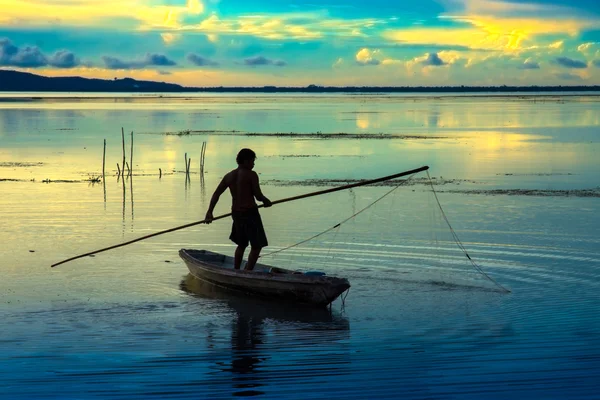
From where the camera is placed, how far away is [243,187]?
11117 millimetres

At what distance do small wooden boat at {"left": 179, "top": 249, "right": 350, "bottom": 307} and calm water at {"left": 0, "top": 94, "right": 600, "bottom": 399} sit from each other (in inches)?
6.8

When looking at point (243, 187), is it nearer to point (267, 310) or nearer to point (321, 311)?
point (267, 310)

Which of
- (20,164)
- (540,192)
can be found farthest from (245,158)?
(20,164)

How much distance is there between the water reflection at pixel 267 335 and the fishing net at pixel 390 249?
175cm

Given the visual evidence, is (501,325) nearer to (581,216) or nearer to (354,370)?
(354,370)

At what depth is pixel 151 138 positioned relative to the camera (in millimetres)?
45656

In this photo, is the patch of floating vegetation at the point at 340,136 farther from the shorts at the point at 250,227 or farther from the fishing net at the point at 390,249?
the shorts at the point at 250,227

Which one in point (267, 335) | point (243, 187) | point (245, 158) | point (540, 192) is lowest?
point (267, 335)

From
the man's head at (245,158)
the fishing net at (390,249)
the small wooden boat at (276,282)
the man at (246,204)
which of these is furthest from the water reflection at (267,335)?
the fishing net at (390,249)

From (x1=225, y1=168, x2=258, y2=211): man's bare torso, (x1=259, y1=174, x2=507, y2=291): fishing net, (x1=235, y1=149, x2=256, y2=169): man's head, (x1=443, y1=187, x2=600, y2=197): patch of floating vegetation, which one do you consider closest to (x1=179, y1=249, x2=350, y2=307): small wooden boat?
(x1=225, y1=168, x2=258, y2=211): man's bare torso

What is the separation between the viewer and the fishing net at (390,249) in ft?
40.1

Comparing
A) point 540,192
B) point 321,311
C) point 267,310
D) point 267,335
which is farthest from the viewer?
point 540,192

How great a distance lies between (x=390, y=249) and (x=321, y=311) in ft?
13.2

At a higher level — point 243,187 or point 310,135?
point 310,135
